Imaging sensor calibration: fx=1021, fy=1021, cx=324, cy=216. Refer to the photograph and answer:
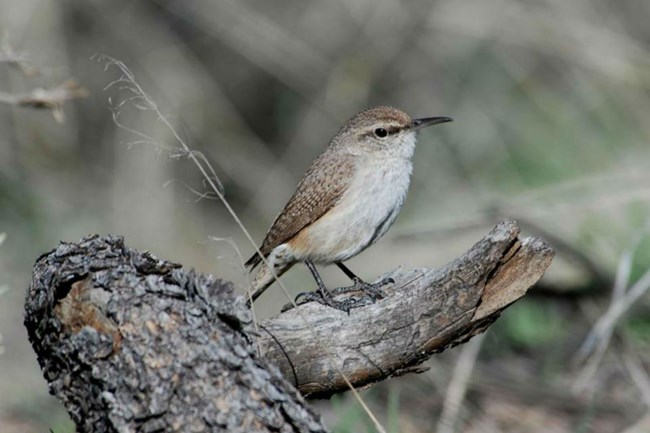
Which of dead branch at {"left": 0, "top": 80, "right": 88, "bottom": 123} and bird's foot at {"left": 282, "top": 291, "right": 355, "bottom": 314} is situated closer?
bird's foot at {"left": 282, "top": 291, "right": 355, "bottom": 314}

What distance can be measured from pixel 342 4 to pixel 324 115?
123 centimetres

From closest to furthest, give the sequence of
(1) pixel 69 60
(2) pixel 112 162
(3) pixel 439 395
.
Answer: (3) pixel 439 395, (1) pixel 69 60, (2) pixel 112 162

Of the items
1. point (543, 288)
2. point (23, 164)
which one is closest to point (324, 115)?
point (23, 164)

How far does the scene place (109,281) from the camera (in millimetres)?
3311

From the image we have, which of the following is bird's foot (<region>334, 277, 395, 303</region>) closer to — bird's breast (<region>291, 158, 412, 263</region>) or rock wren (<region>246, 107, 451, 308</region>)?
rock wren (<region>246, 107, 451, 308</region>)

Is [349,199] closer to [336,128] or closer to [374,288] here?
[374,288]

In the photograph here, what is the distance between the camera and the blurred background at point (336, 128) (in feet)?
24.5

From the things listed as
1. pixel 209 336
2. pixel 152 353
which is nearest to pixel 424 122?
pixel 209 336

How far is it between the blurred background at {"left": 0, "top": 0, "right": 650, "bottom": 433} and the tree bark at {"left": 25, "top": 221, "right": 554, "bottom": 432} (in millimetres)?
3201

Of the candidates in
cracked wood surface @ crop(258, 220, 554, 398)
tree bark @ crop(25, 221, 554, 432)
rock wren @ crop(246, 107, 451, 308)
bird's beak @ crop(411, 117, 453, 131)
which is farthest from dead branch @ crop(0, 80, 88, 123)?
bird's beak @ crop(411, 117, 453, 131)

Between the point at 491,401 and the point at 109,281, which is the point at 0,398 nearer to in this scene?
the point at 491,401

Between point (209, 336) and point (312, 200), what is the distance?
2.37 metres

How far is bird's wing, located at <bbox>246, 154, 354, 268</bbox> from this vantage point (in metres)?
5.50

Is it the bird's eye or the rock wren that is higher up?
the bird's eye
